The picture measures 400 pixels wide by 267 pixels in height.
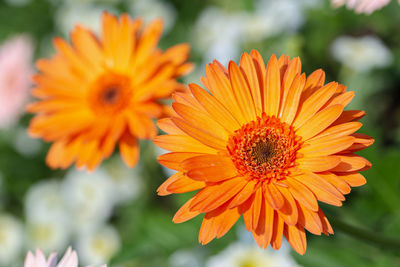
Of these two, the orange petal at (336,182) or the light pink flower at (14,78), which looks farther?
the light pink flower at (14,78)

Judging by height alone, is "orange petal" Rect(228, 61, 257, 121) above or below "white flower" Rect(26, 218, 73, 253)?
above

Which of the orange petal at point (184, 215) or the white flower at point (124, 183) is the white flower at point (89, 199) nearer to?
the white flower at point (124, 183)

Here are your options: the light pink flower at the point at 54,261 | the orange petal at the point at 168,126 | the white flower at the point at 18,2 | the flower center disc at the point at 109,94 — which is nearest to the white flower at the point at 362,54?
the flower center disc at the point at 109,94

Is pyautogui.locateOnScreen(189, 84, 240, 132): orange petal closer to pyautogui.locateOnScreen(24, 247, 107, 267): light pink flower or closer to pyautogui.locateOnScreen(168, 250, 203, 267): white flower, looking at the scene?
pyautogui.locateOnScreen(24, 247, 107, 267): light pink flower

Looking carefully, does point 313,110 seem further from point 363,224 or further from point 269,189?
point 363,224

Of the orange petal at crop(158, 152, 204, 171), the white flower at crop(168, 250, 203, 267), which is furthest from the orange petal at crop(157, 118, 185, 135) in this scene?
the white flower at crop(168, 250, 203, 267)
